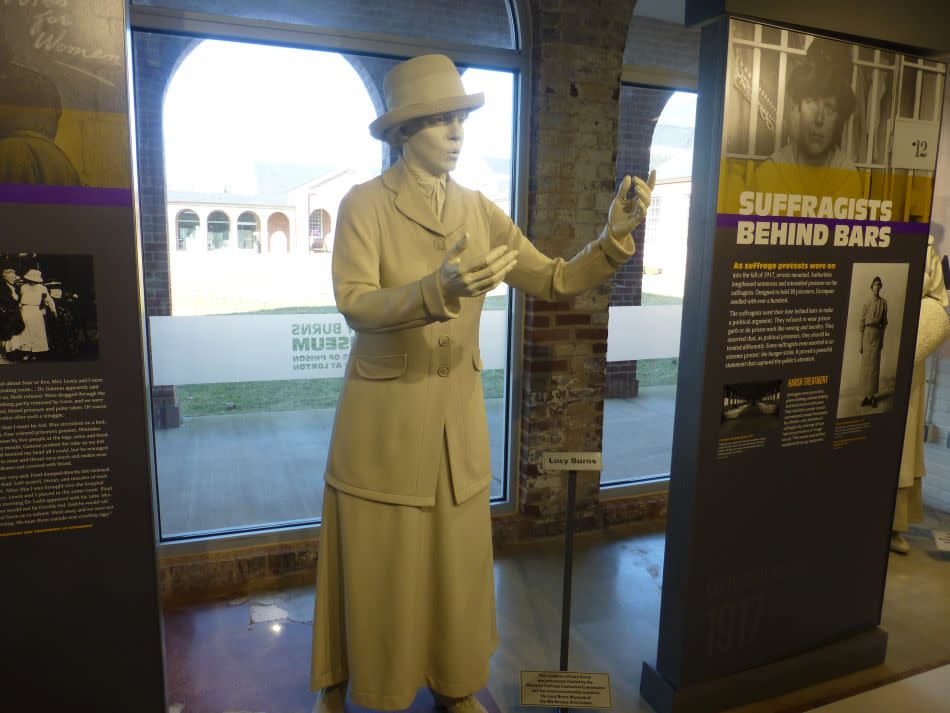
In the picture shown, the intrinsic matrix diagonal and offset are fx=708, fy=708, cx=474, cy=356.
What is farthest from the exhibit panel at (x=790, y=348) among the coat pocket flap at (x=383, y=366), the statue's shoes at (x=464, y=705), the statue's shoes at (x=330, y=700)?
the statue's shoes at (x=330, y=700)

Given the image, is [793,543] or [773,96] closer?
[773,96]

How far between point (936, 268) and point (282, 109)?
346cm

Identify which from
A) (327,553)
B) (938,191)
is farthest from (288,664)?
(938,191)

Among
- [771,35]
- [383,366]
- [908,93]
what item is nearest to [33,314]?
[383,366]

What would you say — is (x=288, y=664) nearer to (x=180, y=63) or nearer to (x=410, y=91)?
(x=410, y=91)

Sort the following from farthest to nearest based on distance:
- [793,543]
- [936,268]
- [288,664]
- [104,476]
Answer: [936,268] → [288,664] → [793,543] → [104,476]

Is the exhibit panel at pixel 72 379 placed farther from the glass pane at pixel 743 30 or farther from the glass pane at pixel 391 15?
the glass pane at pixel 743 30

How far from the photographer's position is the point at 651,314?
446 cm

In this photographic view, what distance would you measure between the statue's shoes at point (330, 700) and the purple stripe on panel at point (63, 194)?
173 centimetres

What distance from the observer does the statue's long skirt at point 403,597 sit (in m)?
2.22

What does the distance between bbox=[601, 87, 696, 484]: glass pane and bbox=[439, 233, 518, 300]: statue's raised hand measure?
8.83ft

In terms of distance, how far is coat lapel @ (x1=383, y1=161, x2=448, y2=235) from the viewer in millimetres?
2100

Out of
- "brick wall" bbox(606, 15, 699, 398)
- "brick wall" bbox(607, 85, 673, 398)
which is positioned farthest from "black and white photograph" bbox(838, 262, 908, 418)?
"brick wall" bbox(606, 15, 699, 398)

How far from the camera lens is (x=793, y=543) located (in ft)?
8.70
